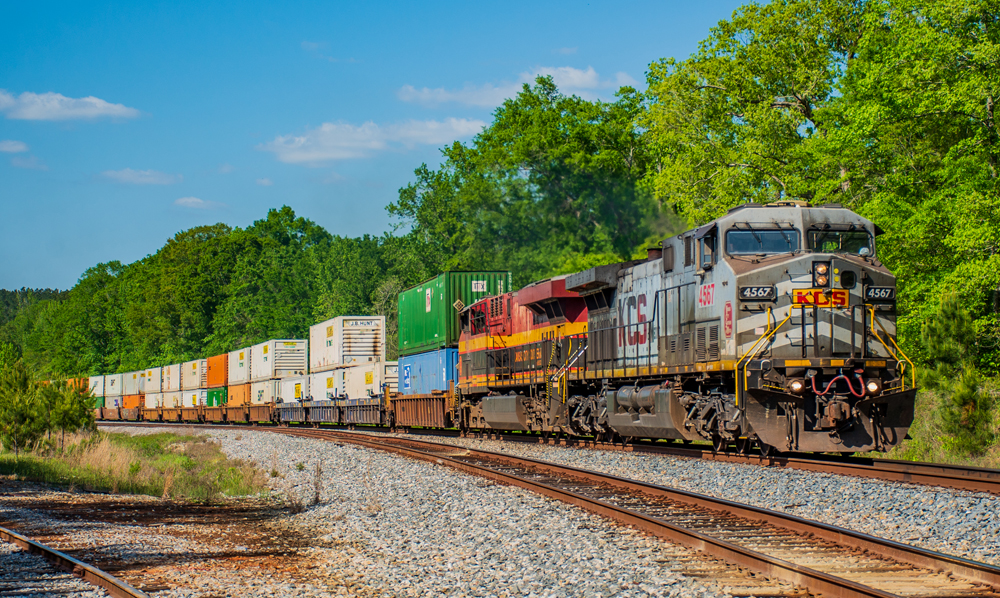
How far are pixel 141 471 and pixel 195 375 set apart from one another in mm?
38557

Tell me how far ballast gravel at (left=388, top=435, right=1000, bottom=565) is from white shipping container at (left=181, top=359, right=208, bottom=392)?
43788 millimetres

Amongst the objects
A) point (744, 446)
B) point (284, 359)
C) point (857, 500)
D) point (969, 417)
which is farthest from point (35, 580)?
point (284, 359)

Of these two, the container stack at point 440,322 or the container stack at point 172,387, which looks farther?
the container stack at point 172,387

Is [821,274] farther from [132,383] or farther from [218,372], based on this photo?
[132,383]

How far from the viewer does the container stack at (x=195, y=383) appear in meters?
52.9

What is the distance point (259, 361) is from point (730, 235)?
3554 centimetres

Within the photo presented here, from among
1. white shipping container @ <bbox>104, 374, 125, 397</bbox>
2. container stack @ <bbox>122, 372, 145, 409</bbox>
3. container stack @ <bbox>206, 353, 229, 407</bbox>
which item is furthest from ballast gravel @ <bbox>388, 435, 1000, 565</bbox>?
white shipping container @ <bbox>104, 374, 125, 397</bbox>

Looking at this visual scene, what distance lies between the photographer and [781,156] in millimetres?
28500

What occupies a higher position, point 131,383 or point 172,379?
point 172,379

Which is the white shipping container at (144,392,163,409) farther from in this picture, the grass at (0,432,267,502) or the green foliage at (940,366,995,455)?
the green foliage at (940,366,995,455)

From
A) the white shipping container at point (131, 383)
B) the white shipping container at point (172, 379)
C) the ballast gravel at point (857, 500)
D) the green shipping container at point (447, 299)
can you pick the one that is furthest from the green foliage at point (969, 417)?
the white shipping container at point (131, 383)

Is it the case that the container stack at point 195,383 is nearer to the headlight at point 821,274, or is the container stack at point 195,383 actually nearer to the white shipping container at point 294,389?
the white shipping container at point 294,389

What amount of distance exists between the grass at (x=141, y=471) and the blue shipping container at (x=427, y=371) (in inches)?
269

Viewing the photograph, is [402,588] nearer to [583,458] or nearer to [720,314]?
[720,314]
